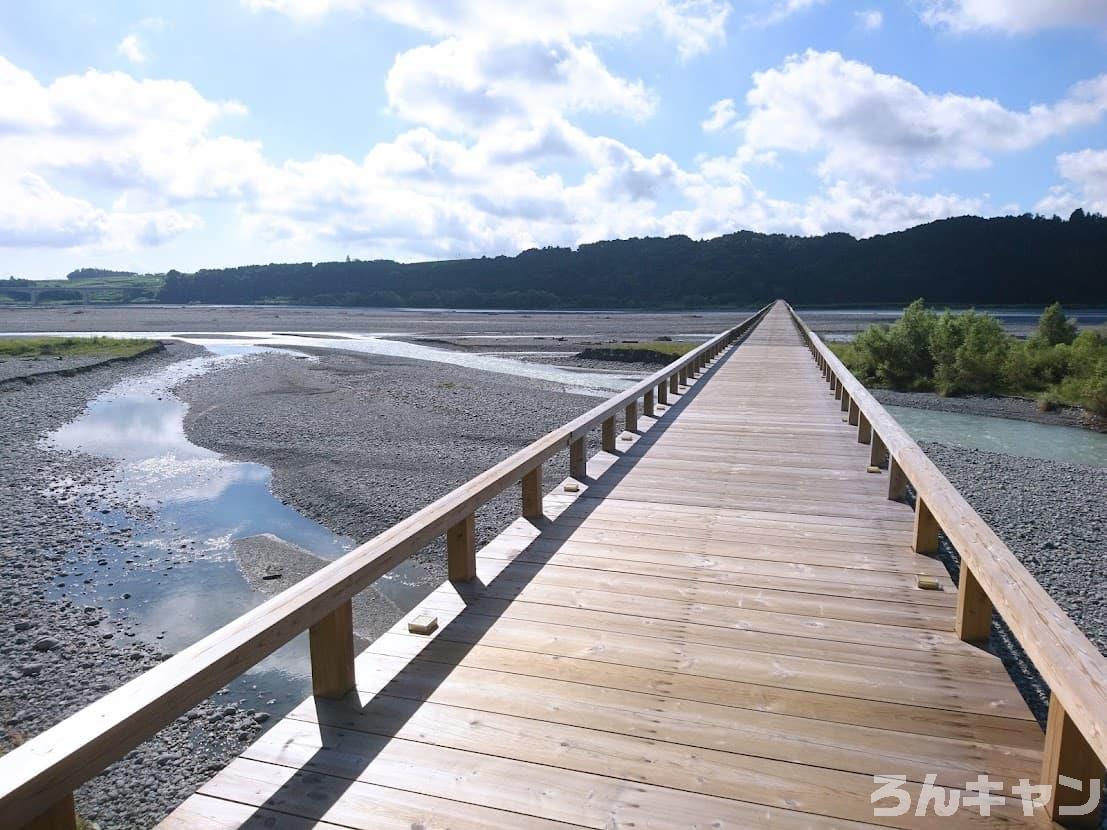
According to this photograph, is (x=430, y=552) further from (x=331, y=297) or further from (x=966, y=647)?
(x=331, y=297)

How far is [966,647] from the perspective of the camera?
346 centimetres

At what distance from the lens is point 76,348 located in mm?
37500

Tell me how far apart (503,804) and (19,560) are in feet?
30.8

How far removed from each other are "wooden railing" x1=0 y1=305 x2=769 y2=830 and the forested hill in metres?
128

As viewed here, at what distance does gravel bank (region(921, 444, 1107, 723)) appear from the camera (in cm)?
767

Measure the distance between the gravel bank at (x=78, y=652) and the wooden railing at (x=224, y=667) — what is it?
112 inches

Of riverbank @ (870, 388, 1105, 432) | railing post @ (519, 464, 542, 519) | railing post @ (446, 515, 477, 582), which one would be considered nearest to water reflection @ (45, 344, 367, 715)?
railing post @ (519, 464, 542, 519)

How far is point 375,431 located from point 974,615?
612 inches

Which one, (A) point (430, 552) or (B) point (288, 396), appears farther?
(B) point (288, 396)

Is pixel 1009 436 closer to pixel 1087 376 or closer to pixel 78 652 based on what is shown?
pixel 1087 376

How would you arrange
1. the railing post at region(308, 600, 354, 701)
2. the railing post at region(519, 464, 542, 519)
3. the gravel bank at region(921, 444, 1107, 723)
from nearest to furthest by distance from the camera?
the railing post at region(308, 600, 354, 701), the railing post at region(519, 464, 542, 519), the gravel bank at region(921, 444, 1107, 723)


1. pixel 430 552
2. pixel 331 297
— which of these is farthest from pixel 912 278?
pixel 430 552

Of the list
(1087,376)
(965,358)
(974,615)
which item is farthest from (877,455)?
(965,358)

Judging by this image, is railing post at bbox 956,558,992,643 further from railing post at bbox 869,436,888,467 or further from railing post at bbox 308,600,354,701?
railing post at bbox 869,436,888,467
